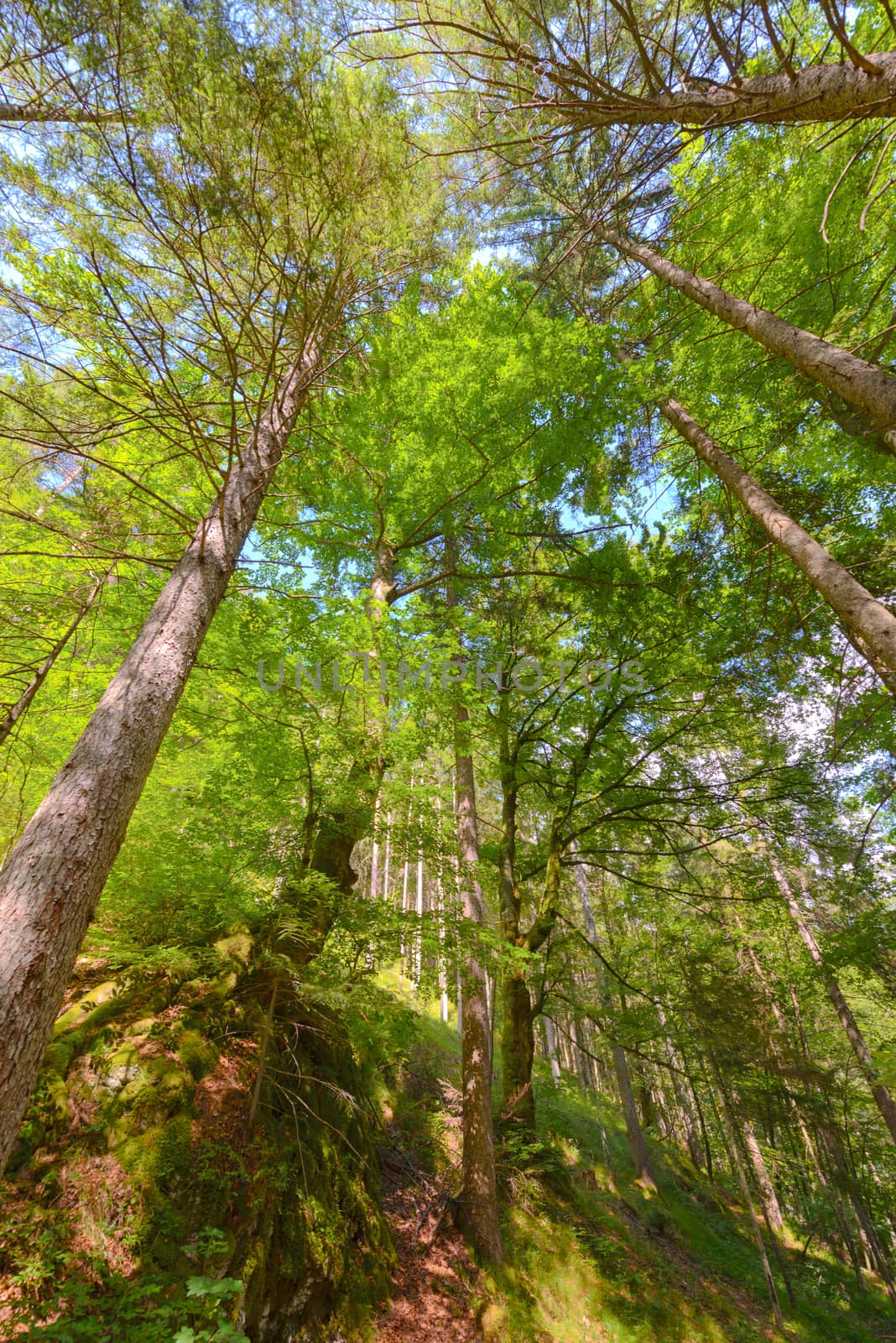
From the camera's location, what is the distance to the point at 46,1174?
8.99 ft

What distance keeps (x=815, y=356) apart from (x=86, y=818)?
19.8 ft

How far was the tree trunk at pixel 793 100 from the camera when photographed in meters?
2.66

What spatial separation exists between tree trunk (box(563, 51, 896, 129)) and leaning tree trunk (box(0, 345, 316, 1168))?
10.8ft

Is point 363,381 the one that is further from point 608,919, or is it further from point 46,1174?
point 608,919

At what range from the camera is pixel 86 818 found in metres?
2.54

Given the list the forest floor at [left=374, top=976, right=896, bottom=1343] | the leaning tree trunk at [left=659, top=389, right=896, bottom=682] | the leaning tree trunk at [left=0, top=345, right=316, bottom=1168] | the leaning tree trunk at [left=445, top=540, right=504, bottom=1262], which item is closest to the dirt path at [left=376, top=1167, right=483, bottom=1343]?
the forest floor at [left=374, top=976, right=896, bottom=1343]

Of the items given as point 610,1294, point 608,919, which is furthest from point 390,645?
point 608,919

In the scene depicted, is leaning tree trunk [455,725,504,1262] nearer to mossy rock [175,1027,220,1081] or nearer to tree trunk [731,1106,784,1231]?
mossy rock [175,1027,220,1081]

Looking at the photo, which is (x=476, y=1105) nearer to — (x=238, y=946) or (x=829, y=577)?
(x=238, y=946)

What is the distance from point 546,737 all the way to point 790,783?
10.5 feet

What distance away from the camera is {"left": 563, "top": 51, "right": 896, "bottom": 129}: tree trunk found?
266 cm

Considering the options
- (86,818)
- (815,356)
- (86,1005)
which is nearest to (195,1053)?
(86,1005)

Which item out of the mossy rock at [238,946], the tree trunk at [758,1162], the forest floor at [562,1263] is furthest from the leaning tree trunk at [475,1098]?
the tree trunk at [758,1162]

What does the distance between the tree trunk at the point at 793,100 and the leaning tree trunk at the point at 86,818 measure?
3284 mm
